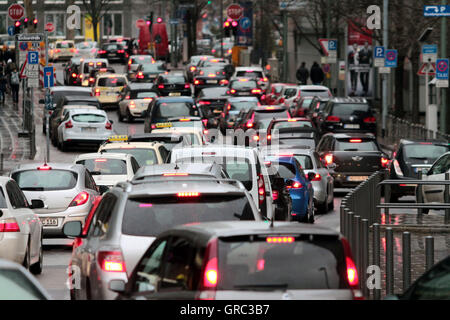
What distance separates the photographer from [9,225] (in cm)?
1534

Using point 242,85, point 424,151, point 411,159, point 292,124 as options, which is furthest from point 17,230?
point 242,85

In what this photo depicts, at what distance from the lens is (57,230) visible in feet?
66.5

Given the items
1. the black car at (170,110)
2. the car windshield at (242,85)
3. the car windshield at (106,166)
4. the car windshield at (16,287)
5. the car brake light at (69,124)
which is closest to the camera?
the car windshield at (16,287)

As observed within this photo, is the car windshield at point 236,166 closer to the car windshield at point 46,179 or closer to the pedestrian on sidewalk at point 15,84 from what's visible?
the car windshield at point 46,179

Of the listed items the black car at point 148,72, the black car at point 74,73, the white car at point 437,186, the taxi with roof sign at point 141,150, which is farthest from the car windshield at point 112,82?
the white car at point 437,186

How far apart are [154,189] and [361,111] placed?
31175 mm

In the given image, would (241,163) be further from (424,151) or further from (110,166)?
(424,151)

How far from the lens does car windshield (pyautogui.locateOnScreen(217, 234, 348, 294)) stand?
307 inches

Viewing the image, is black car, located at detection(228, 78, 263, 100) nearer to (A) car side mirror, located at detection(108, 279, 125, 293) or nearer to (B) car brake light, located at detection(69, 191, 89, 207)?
(B) car brake light, located at detection(69, 191, 89, 207)

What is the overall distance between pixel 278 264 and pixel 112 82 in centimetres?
4966

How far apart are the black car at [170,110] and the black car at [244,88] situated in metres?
13.9

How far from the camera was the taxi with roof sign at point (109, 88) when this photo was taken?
5703 centimetres
